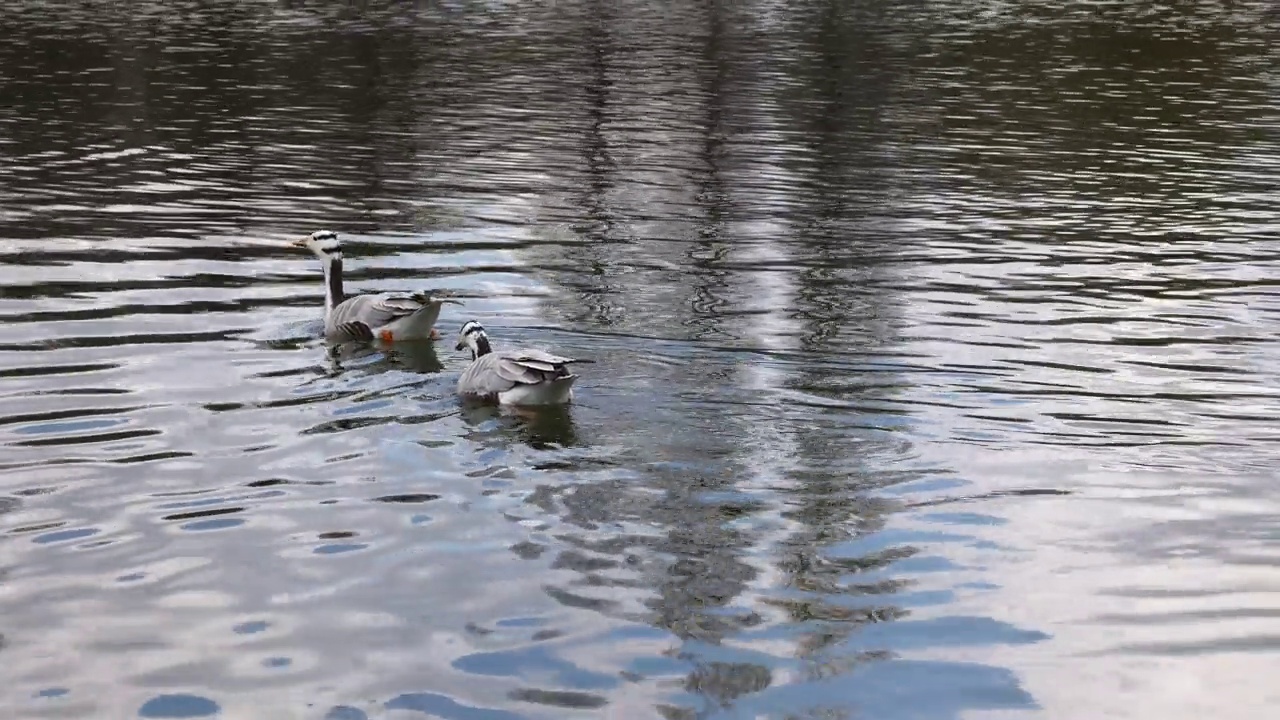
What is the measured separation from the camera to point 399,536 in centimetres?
1252

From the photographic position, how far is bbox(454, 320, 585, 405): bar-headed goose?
1527 cm

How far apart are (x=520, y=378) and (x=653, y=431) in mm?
1418

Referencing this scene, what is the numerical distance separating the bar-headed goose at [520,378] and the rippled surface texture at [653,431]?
26 cm

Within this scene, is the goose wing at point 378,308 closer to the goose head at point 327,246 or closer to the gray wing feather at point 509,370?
the goose head at point 327,246

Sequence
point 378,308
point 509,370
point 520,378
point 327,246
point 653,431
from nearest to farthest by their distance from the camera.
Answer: point 653,431, point 520,378, point 509,370, point 378,308, point 327,246

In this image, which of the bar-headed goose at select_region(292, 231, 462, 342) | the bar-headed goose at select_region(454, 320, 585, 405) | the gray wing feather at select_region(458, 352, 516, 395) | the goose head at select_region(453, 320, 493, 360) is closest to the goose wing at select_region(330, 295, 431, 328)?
the bar-headed goose at select_region(292, 231, 462, 342)

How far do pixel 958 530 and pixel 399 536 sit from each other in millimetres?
4117

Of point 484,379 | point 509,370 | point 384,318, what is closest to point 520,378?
point 509,370

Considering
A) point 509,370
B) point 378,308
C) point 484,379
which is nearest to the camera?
point 509,370

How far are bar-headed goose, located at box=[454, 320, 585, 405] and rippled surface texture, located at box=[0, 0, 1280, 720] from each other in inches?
10.2

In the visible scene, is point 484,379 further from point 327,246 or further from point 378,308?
point 327,246

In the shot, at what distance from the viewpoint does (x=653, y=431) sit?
48.3 feet

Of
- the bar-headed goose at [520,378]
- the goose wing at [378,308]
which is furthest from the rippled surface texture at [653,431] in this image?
the goose wing at [378,308]

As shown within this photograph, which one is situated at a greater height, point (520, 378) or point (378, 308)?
point (378, 308)
